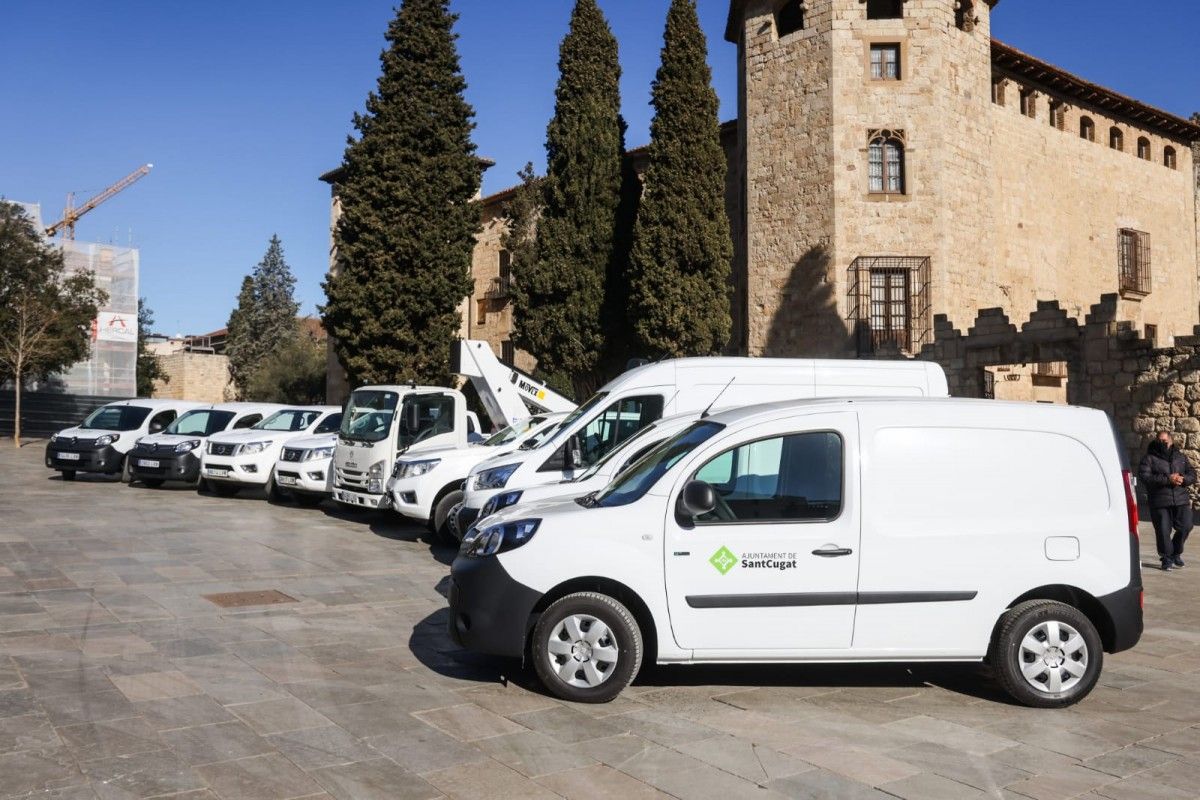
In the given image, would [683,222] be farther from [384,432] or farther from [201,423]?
[384,432]

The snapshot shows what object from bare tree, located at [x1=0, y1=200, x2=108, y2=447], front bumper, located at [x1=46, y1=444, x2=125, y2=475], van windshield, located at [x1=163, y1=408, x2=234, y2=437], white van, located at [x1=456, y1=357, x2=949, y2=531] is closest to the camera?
white van, located at [x1=456, y1=357, x2=949, y2=531]

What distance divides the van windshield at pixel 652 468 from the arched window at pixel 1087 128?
94.0 feet

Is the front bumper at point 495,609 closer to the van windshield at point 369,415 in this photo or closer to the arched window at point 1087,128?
the van windshield at point 369,415

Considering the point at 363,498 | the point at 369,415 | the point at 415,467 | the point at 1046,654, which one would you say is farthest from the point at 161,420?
the point at 1046,654

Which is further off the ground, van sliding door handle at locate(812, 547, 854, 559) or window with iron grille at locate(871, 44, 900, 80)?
window with iron grille at locate(871, 44, 900, 80)

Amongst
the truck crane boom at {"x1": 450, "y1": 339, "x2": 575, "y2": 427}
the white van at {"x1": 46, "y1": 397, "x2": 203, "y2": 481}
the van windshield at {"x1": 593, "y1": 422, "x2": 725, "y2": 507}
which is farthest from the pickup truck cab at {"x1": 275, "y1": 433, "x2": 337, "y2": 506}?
the van windshield at {"x1": 593, "y1": 422, "x2": 725, "y2": 507}

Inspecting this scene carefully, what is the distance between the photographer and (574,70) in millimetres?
27797

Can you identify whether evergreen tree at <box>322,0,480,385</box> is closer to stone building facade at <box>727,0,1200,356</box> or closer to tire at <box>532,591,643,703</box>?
stone building facade at <box>727,0,1200,356</box>

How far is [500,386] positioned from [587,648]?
11.4 metres

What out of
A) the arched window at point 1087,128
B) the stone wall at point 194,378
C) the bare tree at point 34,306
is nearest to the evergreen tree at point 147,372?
the stone wall at point 194,378

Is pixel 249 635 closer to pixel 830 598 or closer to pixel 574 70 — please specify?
pixel 830 598

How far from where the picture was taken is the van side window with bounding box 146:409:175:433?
2169 cm

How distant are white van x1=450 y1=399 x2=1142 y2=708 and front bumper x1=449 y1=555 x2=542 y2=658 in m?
0.01

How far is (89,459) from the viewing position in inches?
→ 819
